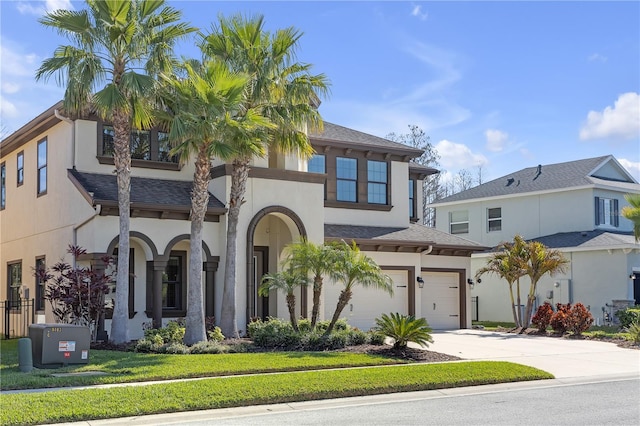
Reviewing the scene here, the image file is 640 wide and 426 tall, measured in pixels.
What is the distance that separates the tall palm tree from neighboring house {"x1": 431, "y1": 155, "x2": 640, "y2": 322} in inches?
775

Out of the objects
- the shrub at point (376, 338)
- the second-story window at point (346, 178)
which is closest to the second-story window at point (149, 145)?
the second-story window at point (346, 178)

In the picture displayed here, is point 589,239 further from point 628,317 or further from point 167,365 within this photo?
point 167,365

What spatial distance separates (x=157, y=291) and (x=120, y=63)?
21.5ft

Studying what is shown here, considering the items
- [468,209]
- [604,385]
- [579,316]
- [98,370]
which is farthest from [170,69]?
[468,209]

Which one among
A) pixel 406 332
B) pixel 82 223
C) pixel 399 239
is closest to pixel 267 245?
pixel 399 239

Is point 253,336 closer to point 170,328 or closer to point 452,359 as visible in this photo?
point 170,328

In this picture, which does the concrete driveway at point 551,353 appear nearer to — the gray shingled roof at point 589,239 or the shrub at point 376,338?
→ the shrub at point 376,338

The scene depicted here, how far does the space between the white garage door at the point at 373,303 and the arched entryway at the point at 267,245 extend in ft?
9.87

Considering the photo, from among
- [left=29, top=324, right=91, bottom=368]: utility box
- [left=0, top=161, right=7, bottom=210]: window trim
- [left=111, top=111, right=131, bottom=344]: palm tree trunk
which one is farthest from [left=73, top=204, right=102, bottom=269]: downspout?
[left=0, top=161, right=7, bottom=210]: window trim

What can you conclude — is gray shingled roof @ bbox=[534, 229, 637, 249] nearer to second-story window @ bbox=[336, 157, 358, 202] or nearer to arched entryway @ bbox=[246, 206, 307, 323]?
second-story window @ bbox=[336, 157, 358, 202]

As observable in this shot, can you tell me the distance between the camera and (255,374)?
14.9 m

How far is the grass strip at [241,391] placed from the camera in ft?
35.8

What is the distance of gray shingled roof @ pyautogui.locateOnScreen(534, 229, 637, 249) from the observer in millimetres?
32375

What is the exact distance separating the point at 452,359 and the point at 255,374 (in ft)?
18.3
